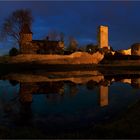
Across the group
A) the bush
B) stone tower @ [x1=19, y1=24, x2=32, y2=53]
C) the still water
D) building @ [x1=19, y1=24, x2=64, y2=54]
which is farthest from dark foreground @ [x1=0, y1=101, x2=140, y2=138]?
stone tower @ [x1=19, y1=24, x2=32, y2=53]

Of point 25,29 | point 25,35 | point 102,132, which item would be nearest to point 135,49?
point 25,35

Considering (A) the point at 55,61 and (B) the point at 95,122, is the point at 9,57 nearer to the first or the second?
(A) the point at 55,61

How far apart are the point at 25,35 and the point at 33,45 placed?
3.05 metres

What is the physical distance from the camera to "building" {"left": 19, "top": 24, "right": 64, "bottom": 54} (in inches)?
2773

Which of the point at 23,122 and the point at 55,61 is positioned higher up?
the point at 55,61

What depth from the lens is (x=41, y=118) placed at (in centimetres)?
1231

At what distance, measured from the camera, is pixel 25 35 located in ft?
236

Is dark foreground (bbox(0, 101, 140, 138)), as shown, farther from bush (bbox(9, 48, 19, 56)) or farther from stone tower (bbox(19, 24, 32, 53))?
stone tower (bbox(19, 24, 32, 53))

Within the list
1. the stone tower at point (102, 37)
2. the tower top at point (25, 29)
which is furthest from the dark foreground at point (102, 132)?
the stone tower at point (102, 37)

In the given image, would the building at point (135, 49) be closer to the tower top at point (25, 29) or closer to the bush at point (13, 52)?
the tower top at point (25, 29)

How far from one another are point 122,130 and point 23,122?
4.22m

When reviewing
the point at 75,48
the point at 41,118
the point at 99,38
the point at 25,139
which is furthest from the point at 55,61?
the point at 25,139

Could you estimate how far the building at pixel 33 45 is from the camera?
70.4 meters

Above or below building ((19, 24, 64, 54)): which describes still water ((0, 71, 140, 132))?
below
